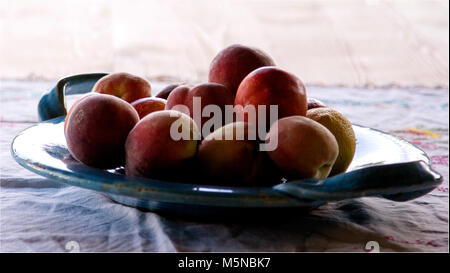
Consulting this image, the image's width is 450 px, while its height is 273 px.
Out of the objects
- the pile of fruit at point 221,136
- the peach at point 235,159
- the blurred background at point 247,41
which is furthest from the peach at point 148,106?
the blurred background at point 247,41

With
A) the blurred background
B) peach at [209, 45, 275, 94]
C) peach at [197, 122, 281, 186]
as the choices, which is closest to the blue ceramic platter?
peach at [197, 122, 281, 186]

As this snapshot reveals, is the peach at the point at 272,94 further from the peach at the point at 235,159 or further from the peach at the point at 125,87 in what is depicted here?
the peach at the point at 125,87

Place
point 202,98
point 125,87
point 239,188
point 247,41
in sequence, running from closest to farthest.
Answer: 1. point 239,188
2. point 202,98
3. point 125,87
4. point 247,41

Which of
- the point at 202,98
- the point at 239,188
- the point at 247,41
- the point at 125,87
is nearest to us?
the point at 239,188

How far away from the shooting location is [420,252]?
0.34m

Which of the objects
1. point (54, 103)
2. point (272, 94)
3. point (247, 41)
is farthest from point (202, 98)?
point (247, 41)

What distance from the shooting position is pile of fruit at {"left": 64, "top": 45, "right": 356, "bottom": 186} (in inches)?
14.4

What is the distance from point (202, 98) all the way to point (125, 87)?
14 centimetres

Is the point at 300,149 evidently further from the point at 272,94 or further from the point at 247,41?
the point at 247,41

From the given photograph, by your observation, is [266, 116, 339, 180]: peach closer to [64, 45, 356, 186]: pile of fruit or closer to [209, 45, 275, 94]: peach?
[64, 45, 356, 186]: pile of fruit

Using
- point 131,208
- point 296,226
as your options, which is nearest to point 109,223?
point 131,208

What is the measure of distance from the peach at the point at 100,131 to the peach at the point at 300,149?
122 millimetres

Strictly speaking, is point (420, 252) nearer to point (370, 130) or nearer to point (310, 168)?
point (310, 168)

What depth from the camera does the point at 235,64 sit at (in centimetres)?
47
